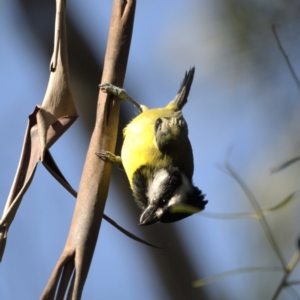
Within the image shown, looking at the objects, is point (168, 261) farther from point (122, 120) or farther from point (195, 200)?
point (122, 120)

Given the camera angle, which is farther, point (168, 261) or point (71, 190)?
point (168, 261)

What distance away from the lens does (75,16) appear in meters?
2.60

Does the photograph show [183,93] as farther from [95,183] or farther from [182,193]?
[95,183]

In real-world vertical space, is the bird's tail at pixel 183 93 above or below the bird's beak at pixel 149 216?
above

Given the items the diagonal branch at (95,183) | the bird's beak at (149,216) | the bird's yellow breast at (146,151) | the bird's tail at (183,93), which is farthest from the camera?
the bird's tail at (183,93)

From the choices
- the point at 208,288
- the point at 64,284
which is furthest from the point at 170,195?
the point at 64,284

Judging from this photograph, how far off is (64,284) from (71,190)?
0.89ft

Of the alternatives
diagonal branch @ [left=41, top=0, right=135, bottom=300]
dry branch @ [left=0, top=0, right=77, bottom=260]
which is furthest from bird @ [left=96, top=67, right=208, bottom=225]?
dry branch @ [left=0, top=0, right=77, bottom=260]

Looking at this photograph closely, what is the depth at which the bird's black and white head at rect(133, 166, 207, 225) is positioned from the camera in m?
2.33

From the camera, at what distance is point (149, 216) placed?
2.32 meters

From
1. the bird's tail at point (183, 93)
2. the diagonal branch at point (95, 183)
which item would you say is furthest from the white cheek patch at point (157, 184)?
the diagonal branch at point (95, 183)

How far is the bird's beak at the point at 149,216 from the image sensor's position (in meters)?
2.31

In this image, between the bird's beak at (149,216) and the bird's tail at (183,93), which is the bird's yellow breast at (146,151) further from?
the bird's tail at (183,93)

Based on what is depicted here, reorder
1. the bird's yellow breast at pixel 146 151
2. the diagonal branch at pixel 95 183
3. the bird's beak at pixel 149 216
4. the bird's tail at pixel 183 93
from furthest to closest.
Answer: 1. the bird's tail at pixel 183 93
2. the bird's yellow breast at pixel 146 151
3. the bird's beak at pixel 149 216
4. the diagonal branch at pixel 95 183
